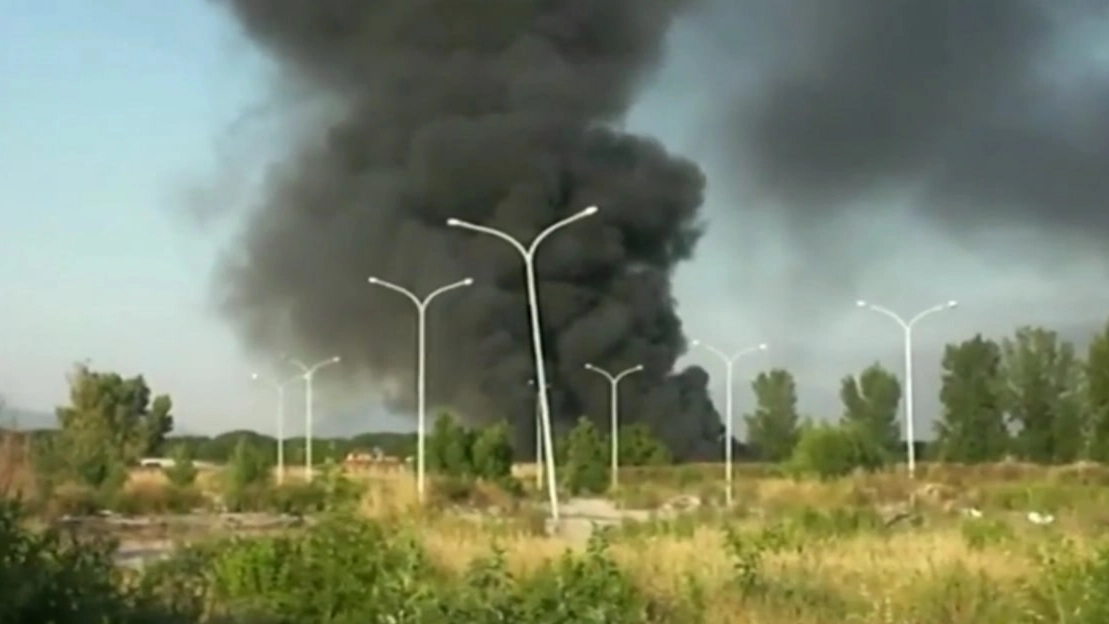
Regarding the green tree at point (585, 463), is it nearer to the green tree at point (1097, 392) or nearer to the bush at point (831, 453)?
the bush at point (831, 453)

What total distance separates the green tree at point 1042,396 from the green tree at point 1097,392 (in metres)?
1.21

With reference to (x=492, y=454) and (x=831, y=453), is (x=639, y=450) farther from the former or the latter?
(x=492, y=454)

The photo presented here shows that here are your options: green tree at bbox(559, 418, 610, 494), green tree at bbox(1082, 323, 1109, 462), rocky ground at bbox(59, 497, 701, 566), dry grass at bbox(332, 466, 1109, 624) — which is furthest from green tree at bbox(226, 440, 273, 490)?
green tree at bbox(1082, 323, 1109, 462)

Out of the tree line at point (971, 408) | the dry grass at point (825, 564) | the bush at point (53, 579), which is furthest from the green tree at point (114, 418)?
the bush at point (53, 579)

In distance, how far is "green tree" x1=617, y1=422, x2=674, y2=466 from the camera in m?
52.6

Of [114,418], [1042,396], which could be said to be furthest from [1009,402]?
[114,418]

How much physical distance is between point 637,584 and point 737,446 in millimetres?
59977

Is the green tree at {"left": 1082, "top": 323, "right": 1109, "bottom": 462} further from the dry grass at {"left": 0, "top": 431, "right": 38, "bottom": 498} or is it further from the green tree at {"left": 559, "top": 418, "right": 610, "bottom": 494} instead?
the dry grass at {"left": 0, "top": 431, "right": 38, "bottom": 498}

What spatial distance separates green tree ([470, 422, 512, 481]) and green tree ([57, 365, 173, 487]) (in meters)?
8.39

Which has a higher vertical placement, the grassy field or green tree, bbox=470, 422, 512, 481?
green tree, bbox=470, 422, 512, 481

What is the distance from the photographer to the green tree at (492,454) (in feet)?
126

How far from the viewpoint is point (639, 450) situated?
52938mm

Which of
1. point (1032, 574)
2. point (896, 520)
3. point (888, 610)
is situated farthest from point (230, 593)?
point (896, 520)

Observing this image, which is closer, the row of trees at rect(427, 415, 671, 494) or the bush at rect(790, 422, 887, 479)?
the row of trees at rect(427, 415, 671, 494)
